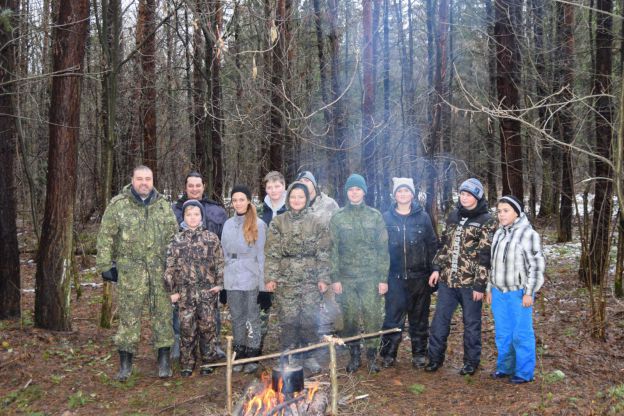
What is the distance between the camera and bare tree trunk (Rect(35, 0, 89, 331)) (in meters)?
7.15

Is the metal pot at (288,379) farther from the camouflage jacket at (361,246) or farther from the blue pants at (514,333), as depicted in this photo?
the blue pants at (514,333)

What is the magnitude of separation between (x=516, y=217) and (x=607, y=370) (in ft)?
6.87

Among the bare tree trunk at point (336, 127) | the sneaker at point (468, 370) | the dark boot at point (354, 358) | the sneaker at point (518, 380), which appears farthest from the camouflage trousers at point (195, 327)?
the bare tree trunk at point (336, 127)

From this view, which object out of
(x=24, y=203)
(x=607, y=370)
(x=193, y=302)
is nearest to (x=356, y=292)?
(x=193, y=302)

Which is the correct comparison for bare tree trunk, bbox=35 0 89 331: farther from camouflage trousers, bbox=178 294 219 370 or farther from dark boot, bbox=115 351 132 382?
camouflage trousers, bbox=178 294 219 370

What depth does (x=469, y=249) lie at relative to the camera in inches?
214

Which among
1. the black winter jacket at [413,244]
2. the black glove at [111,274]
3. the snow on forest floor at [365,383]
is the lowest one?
the snow on forest floor at [365,383]

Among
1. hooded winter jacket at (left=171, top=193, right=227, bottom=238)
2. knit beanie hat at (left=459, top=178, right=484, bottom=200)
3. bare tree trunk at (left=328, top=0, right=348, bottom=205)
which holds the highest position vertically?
bare tree trunk at (left=328, top=0, right=348, bottom=205)

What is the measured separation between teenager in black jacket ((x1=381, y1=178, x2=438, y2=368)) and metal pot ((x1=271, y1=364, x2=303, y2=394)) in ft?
5.91

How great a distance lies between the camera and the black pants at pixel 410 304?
5.82 meters

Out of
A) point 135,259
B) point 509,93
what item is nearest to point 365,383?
point 135,259

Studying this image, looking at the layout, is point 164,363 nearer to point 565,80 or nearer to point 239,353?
point 239,353

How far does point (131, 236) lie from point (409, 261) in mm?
3002

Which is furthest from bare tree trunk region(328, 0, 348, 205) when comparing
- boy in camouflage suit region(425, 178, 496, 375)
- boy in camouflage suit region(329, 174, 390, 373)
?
boy in camouflage suit region(425, 178, 496, 375)
